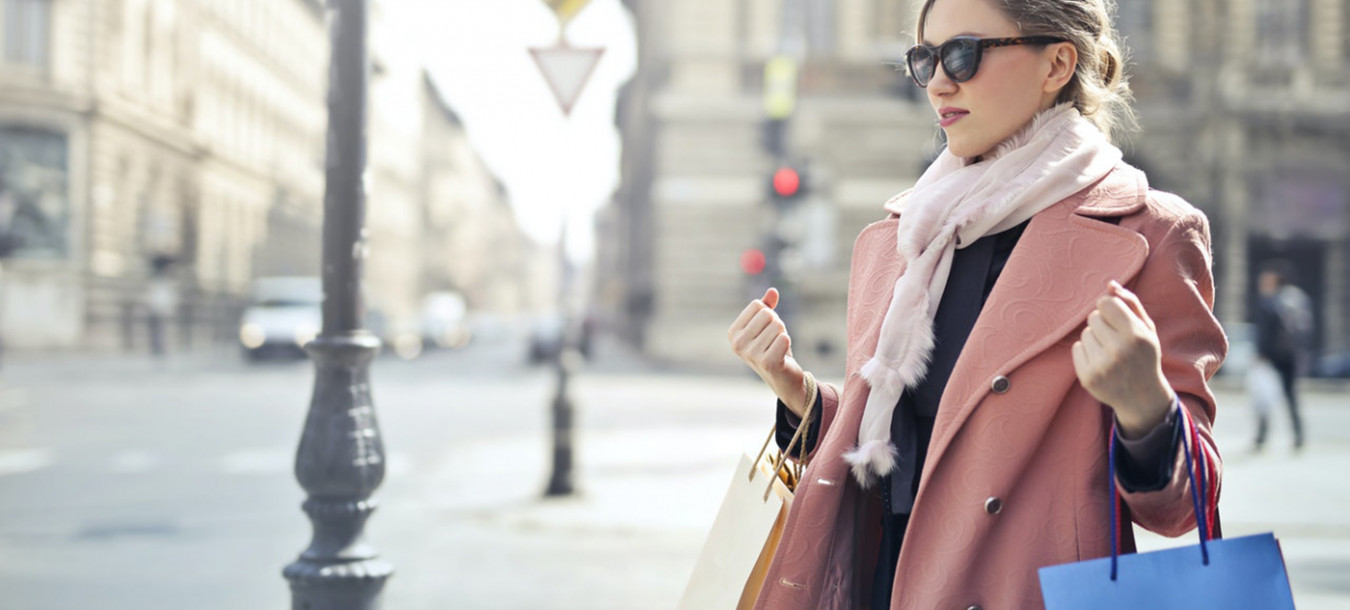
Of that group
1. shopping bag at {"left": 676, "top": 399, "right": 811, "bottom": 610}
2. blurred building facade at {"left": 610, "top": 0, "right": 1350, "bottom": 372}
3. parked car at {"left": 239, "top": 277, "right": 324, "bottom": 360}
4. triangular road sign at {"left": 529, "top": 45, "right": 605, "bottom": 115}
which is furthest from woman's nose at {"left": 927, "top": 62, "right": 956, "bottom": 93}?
parked car at {"left": 239, "top": 277, "right": 324, "bottom": 360}

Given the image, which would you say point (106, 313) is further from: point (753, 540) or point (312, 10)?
point (753, 540)

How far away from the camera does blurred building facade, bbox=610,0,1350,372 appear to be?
2888cm

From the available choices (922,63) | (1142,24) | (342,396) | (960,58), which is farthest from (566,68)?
(1142,24)

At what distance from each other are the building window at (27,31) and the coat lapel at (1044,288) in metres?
30.9

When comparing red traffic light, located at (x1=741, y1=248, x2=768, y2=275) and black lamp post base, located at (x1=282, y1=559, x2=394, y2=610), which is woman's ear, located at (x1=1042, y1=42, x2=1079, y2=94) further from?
red traffic light, located at (x1=741, y1=248, x2=768, y2=275)

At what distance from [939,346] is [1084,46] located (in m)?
0.48

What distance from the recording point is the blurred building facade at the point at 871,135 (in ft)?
94.7

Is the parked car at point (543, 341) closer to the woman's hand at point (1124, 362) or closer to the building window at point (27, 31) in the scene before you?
the building window at point (27, 31)

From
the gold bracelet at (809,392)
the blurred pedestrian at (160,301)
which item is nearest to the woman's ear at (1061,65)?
the gold bracelet at (809,392)

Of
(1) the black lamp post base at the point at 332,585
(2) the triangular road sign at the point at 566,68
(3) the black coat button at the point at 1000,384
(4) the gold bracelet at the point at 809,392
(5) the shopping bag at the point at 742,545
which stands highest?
(2) the triangular road sign at the point at 566,68

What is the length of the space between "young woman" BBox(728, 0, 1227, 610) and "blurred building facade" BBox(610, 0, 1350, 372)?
85.9ft

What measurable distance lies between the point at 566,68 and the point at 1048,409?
725cm

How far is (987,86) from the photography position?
1.96 meters

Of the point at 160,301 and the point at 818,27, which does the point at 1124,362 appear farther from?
the point at 160,301
